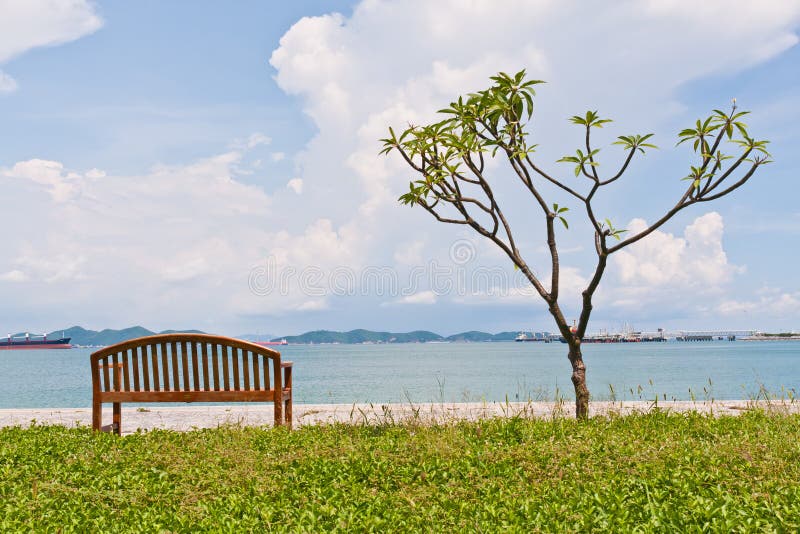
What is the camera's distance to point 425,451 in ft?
18.5

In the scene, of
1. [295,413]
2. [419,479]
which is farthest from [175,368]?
[419,479]

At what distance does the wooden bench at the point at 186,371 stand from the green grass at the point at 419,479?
0.64m

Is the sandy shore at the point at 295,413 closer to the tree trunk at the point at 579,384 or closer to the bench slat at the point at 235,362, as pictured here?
the tree trunk at the point at 579,384

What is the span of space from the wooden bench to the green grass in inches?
25.3

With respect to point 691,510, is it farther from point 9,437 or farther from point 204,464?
point 9,437

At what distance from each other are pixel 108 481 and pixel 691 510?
4.17m

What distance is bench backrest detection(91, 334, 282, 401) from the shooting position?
7.39m

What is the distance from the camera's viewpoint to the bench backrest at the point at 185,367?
24.3 ft

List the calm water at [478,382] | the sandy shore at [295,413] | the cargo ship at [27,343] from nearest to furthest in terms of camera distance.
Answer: the sandy shore at [295,413] < the calm water at [478,382] < the cargo ship at [27,343]

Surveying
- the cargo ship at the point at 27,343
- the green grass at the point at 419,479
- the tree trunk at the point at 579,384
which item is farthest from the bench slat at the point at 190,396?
the cargo ship at the point at 27,343

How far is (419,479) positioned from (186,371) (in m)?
3.66

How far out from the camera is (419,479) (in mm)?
4926

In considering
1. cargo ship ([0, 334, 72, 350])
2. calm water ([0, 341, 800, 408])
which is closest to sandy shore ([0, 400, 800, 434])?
calm water ([0, 341, 800, 408])

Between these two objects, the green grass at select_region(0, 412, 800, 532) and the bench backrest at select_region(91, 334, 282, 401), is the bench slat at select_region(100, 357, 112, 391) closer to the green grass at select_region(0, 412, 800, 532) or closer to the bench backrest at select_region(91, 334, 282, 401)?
the bench backrest at select_region(91, 334, 282, 401)
